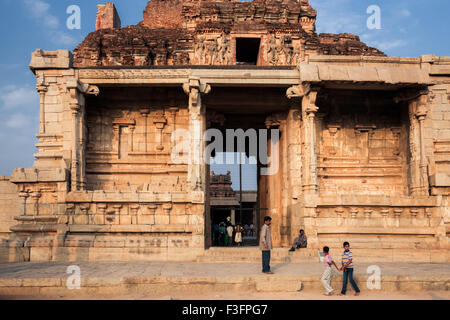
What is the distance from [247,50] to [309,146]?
972cm

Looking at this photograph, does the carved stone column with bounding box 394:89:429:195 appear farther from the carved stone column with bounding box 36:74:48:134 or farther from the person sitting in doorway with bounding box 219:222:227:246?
the carved stone column with bounding box 36:74:48:134

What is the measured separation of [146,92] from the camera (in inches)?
605

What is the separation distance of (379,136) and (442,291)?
8282 millimetres

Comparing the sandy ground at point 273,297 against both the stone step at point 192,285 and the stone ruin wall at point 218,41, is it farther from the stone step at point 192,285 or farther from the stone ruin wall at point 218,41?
the stone ruin wall at point 218,41

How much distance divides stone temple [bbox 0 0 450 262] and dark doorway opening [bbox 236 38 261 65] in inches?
215

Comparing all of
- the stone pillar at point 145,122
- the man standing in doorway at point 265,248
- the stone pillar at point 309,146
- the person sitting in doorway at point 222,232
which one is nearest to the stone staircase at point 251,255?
the stone pillar at point 309,146

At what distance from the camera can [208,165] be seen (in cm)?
1523

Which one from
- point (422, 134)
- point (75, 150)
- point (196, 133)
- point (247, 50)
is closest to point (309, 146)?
point (196, 133)

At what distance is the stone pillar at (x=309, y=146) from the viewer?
13227 mm

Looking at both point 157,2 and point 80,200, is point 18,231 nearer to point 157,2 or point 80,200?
point 80,200

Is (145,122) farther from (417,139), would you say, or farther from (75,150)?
(417,139)
